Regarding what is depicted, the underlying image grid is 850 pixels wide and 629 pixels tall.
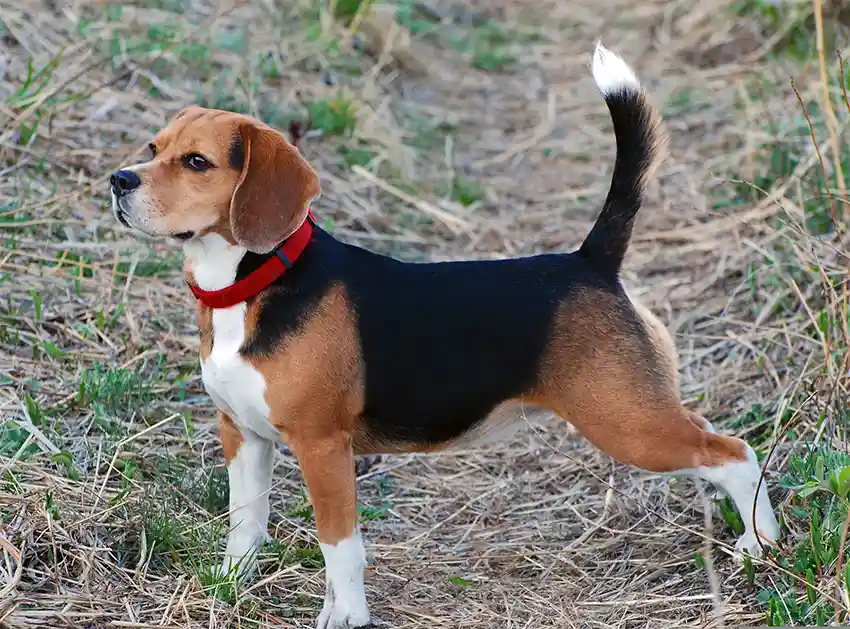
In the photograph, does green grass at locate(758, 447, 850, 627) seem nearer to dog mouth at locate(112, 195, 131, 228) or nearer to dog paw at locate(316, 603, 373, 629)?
dog paw at locate(316, 603, 373, 629)

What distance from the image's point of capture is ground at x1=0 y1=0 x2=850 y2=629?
12.6 ft

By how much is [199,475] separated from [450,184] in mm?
3572

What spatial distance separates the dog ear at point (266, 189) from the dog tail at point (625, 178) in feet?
3.31

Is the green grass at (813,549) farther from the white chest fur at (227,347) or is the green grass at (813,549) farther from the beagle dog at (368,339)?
the white chest fur at (227,347)

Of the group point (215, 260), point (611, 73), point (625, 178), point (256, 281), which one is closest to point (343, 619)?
point (256, 281)

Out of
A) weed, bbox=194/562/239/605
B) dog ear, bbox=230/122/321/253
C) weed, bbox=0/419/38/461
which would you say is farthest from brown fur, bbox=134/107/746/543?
weed, bbox=0/419/38/461

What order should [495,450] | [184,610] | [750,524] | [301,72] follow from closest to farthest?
[184,610] → [750,524] → [495,450] → [301,72]

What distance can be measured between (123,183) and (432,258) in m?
3.25

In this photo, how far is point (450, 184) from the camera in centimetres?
745

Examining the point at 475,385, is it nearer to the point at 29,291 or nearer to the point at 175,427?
the point at 175,427

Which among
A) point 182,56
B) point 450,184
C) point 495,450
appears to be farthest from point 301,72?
point 495,450

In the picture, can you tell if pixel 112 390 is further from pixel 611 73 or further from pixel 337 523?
pixel 611 73

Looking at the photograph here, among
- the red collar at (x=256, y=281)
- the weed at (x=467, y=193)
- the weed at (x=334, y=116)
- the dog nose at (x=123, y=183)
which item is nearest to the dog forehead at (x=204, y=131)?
the dog nose at (x=123, y=183)

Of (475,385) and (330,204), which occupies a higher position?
(475,385)
